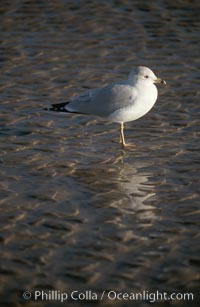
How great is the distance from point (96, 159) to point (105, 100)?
0.91m

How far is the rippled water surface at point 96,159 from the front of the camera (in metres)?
6.09

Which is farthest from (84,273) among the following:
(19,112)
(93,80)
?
(93,80)

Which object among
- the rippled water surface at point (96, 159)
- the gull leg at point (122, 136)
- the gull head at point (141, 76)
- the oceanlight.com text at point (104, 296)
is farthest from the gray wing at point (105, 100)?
the oceanlight.com text at point (104, 296)

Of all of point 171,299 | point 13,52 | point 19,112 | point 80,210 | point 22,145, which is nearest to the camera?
point 171,299

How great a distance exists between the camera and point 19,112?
33.8ft

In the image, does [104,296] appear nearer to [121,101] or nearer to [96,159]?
[96,159]

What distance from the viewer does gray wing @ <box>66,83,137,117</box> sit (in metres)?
9.30

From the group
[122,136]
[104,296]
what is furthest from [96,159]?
[104,296]

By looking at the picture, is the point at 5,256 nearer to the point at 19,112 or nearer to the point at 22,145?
the point at 22,145

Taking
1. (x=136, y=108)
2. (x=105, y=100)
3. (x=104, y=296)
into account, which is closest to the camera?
(x=104, y=296)

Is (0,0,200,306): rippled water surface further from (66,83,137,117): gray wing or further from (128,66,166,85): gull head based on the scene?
(128,66,166,85): gull head

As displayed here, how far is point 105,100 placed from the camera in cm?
938

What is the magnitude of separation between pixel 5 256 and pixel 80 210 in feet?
3.98

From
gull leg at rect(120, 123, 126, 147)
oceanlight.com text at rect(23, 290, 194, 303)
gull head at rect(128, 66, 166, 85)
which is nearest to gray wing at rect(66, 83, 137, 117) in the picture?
gull head at rect(128, 66, 166, 85)
